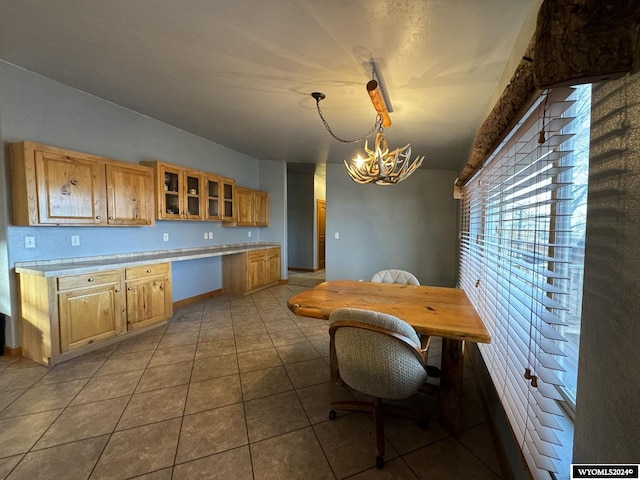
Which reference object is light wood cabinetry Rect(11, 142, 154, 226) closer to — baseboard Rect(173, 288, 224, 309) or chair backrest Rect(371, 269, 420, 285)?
baseboard Rect(173, 288, 224, 309)

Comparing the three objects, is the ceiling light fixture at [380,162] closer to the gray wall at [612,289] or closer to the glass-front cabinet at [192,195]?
the gray wall at [612,289]

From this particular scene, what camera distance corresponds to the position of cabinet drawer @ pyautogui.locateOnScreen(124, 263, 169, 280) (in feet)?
9.82

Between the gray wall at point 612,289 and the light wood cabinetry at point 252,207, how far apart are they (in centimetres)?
474

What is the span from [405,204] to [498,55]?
3.58 meters

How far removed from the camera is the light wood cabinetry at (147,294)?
9.93 feet

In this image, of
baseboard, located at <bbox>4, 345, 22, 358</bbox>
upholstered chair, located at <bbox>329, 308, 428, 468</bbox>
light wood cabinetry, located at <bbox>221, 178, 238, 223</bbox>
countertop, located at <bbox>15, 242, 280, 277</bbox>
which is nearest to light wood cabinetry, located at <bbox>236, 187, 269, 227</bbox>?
light wood cabinetry, located at <bbox>221, 178, 238, 223</bbox>

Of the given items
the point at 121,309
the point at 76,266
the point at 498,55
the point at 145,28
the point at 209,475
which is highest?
the point at 145,28

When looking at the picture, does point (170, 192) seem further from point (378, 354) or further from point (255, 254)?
point (378, 354)

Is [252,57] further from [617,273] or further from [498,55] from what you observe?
[617,273]

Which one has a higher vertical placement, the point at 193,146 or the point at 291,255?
the point at 193,146

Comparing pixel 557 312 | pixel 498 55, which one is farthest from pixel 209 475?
pixel 498 55

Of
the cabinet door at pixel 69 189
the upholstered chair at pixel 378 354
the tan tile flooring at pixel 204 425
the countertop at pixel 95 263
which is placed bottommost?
the tan tile flooring at pixel 204 425

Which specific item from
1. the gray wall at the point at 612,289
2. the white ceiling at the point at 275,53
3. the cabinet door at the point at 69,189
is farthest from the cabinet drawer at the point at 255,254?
the gray wall at the point at 612,289

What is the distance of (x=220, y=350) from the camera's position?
282 centimetres
